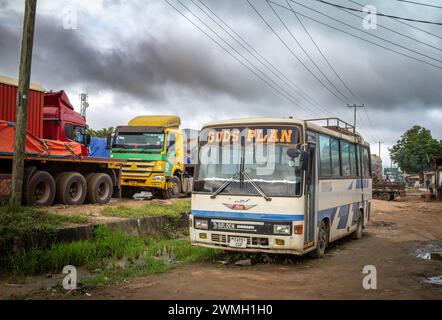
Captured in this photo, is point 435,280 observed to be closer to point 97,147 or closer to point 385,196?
point 97,147

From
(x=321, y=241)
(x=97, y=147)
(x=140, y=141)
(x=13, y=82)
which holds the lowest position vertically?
(x=321, y=241)

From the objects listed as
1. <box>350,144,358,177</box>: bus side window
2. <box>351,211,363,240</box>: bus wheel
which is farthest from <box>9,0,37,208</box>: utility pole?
<box>351,211,363,240</box>: bus wheel

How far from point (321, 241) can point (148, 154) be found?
984cm

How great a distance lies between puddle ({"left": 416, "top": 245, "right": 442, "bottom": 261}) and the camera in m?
9.87

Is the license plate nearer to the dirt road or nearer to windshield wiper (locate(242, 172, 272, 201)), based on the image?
the dirt road

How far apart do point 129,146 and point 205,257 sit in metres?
9.49

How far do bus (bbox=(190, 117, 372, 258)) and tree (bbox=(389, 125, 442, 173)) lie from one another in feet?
238

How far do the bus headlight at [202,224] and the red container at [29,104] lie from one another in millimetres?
8367

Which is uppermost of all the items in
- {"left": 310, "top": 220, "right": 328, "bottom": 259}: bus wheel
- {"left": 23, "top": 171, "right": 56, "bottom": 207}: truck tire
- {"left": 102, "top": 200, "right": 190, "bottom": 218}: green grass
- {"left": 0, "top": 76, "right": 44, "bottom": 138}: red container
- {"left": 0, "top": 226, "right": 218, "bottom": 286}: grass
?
{"left": 0, "top": 76, "right": 44, "bottom": 138}: red container

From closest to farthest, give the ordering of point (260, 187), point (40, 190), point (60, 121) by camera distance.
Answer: point (260, 187)
point (40, 190)
point (60, 121)

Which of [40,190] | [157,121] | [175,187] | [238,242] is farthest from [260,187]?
[175,187]

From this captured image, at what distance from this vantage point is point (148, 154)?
17812 mm

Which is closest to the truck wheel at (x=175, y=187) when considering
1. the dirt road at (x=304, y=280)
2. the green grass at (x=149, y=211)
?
the green grass at (x=149, y=211)
